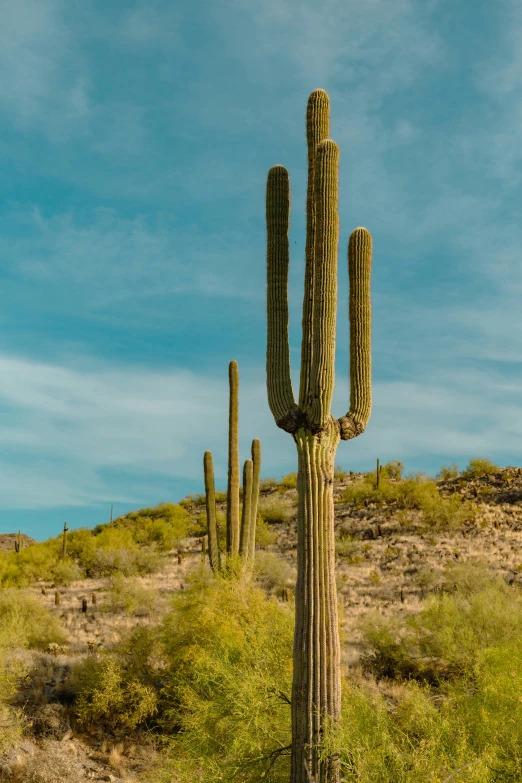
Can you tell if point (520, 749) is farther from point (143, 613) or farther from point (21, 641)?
point (143, 613)

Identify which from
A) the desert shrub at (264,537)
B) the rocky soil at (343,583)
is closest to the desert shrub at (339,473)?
the rocky soil at (343,583)

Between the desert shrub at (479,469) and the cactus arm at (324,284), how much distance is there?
114 feet

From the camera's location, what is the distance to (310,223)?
11.5 m

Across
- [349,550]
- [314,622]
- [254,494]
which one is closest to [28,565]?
[349,550]

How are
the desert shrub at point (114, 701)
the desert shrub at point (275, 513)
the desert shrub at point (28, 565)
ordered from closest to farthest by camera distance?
1. the desert shrub at point (114, 701)
2. the desert shrub at point (28, 565)
3. the desert shrub at point (275, 513)

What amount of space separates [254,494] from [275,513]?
1846 centimetres

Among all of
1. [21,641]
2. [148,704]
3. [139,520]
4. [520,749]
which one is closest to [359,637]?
[148,704]

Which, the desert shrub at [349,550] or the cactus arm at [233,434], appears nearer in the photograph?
the cactus arm at [233,434]

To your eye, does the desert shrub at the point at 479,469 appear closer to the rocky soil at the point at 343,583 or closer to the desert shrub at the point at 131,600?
the rocky soil at the point at 343,583

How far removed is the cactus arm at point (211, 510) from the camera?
1898 centimetres

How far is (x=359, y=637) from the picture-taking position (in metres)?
19.8

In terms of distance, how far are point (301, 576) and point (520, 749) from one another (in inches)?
135

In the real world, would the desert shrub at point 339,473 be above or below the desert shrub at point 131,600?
above

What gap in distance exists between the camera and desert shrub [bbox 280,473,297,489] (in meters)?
45.8
